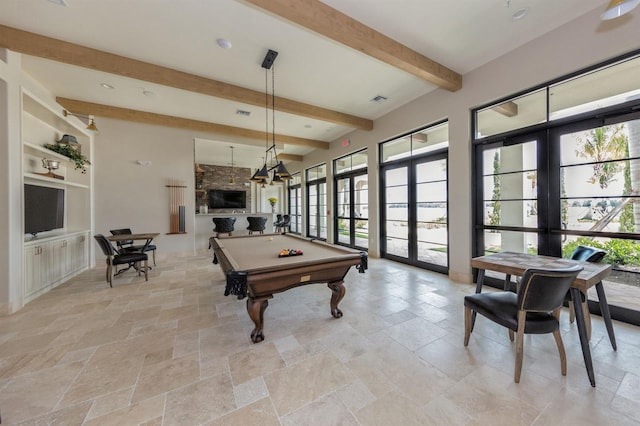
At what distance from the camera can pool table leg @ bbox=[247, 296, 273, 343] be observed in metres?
2.29

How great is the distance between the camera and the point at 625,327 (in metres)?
2.47

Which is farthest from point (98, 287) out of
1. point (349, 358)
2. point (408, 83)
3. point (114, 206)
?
point (408, 83)

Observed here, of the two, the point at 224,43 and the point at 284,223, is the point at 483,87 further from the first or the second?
the point at 284,223

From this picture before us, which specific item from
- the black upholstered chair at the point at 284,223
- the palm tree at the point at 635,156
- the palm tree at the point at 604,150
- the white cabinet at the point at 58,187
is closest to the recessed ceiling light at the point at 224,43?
the white cabinet at the point at 58,187

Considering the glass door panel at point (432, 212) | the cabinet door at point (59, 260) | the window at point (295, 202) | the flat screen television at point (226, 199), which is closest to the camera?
the cabinet door at point (59, 260)

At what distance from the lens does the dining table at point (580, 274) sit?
1.75 meters

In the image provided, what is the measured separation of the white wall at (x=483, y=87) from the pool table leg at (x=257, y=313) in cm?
339

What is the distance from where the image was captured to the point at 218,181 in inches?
430

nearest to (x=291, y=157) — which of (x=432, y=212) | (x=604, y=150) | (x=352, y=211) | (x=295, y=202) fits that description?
(x=295, y=202)

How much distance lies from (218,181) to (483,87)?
10298 mm

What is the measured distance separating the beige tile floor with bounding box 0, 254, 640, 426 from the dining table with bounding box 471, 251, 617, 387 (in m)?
0.24

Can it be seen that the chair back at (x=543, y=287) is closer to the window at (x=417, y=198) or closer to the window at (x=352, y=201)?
the window at (x=417, y=198)

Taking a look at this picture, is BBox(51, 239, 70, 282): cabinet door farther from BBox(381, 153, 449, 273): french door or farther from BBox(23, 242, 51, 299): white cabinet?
BBox(381, 153, 449, 273): french door

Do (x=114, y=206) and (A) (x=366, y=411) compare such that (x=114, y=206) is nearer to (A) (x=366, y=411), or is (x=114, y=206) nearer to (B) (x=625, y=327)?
(A) (x=366, y=411)
